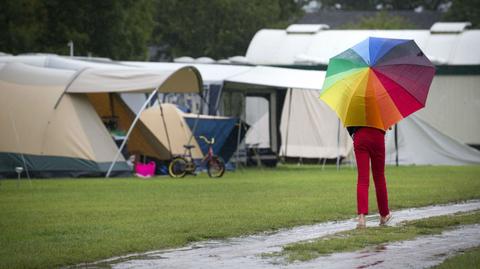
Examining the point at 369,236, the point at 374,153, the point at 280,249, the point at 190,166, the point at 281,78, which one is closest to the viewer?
the point at 280,249

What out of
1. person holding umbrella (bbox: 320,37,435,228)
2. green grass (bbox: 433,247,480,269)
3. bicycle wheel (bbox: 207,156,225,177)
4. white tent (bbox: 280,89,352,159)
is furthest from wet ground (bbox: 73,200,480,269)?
white tent (bbox: 280,89,352,159)

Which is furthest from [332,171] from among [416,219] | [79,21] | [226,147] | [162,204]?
[79,21]

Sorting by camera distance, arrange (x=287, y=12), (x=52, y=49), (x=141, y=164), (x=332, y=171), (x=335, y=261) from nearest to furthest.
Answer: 1. (x=335, y=261)
2. (x=141, y=164)
3. (x=332, y=171)
4. (x=52, y=49)
5. (x=287, y=12)

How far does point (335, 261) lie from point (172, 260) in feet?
5.44

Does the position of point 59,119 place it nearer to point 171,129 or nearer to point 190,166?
point 190,166

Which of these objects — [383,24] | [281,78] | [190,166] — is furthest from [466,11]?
[190,166]

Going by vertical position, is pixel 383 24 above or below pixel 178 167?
above

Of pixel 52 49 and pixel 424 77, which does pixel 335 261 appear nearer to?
pixel 424 77

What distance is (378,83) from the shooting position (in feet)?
49.8

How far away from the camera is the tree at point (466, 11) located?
282 feet

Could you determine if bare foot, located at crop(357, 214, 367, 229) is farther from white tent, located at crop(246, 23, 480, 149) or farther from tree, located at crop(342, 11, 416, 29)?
tree, located at crop(342, 11, 416, 29)

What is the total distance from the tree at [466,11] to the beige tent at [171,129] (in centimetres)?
5628

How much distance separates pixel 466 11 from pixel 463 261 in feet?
256

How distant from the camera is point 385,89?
15.2m
